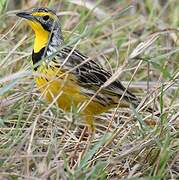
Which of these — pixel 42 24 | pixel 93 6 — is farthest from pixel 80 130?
pixel 93 6

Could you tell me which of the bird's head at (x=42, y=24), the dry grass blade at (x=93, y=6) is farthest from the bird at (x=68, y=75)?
the dry grass blade at (x=93, y=6)

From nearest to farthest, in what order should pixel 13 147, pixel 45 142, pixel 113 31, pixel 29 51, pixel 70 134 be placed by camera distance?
pixel 13 147
pixel 45 142
pixel 70 134
pixel 29 51
pixel 113 31

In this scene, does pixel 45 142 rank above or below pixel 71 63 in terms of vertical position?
below

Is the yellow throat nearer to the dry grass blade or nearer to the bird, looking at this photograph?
the bird

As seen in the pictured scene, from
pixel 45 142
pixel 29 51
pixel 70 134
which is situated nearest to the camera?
pixel 45 142

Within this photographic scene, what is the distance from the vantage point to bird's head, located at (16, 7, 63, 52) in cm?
457

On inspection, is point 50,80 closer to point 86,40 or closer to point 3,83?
point 3,83

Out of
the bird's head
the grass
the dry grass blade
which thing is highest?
the bird's head

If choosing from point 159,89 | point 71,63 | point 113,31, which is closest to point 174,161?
point 159,89

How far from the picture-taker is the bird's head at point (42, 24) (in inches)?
180

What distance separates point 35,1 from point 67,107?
1846 millimetres

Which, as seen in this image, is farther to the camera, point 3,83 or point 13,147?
point 3,83

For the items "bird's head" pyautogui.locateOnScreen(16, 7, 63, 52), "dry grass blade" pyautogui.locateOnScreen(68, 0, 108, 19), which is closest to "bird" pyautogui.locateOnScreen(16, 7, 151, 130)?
"bird's head" pyautogui.locateOnScreen(16, 7, 63, 52)

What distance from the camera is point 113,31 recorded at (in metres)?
5.83
